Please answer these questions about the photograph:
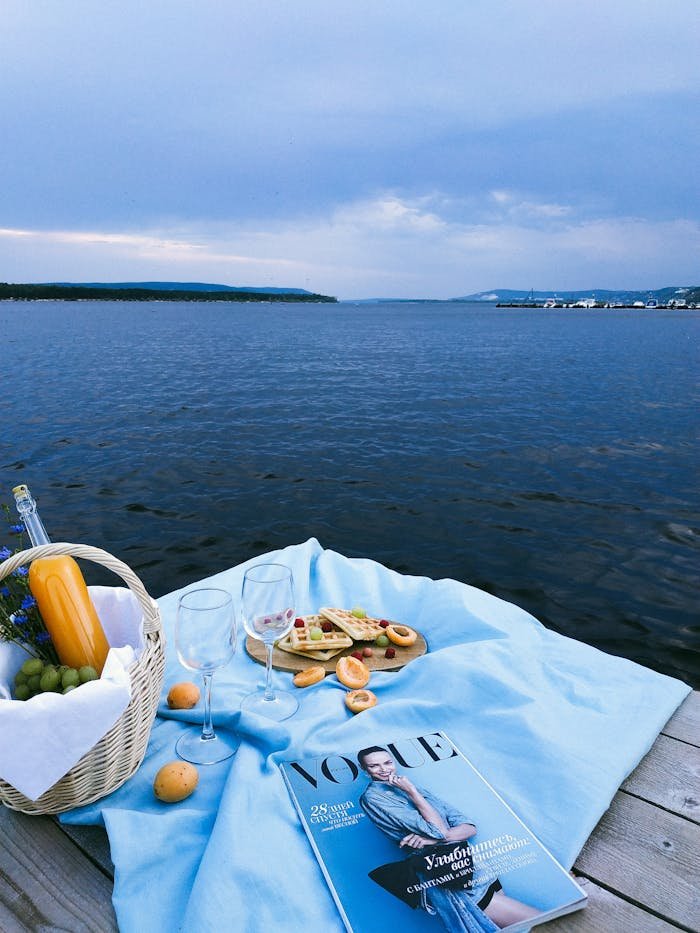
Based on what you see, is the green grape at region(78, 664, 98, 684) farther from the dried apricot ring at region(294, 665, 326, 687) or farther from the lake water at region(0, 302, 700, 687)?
the lake water at region(0, 302, 700, 687)

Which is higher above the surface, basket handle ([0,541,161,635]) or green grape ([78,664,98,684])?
basket handle ([0,541,161,635])

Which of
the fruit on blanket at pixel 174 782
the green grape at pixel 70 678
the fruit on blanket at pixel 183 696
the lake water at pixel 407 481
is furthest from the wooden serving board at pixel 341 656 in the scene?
the lake water at pixel 407 481

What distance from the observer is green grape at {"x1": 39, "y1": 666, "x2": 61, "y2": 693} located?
84.9 inches

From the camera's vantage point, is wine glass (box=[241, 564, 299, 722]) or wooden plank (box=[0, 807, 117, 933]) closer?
wooden plank (box=[0, 807, 117, 933])

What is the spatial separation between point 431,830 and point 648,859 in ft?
2.57

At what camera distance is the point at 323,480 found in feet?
49.4

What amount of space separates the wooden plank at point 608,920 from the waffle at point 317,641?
1626 millimetres

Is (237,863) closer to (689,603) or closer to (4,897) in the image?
(4,897)

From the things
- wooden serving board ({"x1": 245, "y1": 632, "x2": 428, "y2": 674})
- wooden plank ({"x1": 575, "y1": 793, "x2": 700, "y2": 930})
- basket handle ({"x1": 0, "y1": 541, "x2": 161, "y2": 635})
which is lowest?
wooden plank ({"x1": 575, "y1": 793, "x2": 700, "y2": 930})

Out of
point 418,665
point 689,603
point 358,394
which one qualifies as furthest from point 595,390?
point 418,665

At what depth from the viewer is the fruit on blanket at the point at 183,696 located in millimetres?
2807

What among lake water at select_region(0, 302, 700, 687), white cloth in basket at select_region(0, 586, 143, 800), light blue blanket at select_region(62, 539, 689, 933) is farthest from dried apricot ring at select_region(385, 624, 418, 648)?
lake water at select_region(0, 302, 700, 687)

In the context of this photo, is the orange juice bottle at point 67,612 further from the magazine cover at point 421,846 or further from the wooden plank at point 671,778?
the wooden plank at point 671,778

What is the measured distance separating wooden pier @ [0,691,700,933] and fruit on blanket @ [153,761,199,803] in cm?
24
